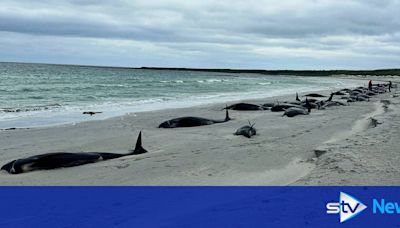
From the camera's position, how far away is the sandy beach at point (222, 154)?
7214mm

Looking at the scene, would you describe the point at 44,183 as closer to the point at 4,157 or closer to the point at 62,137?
the point at 4,157

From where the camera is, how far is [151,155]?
938cm
